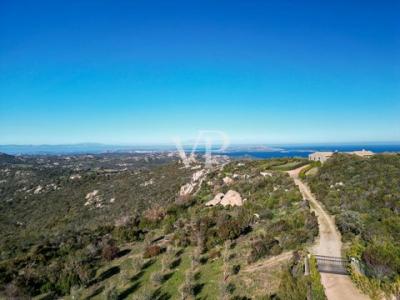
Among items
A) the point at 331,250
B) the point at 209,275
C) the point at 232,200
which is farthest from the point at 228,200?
the point at 209,275

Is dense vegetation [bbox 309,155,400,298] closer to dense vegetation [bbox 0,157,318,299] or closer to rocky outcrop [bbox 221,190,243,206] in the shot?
dense vegetation [bbox 0,157,318,299]

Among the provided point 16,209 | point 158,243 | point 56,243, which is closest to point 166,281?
point 158,243

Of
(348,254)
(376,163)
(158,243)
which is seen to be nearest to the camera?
(348,254)

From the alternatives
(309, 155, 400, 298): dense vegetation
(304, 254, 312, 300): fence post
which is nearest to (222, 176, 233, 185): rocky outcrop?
(309, 155, 400, 298): dense vegetation

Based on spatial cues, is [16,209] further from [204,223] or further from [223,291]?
[223,291]

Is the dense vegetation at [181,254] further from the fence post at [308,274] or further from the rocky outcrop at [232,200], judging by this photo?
the rocky outcrop at [232,200]
